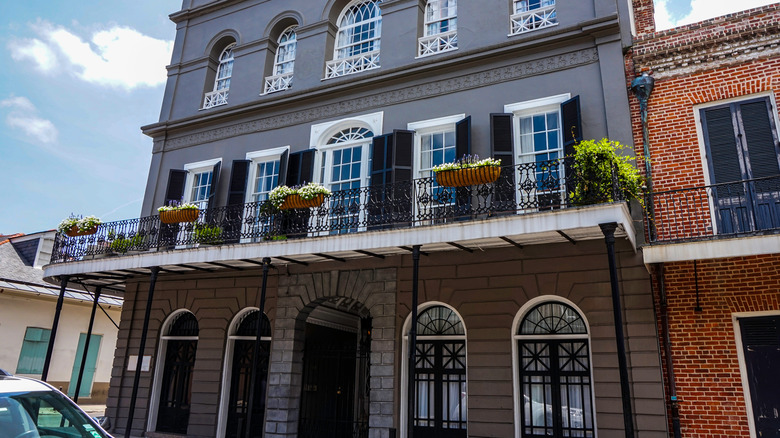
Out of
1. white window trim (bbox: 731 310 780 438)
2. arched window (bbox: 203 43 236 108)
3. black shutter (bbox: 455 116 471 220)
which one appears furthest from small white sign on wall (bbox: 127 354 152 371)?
white window trim (bbox: 731 310 780 438)

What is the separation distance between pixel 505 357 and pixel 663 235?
11.0ft

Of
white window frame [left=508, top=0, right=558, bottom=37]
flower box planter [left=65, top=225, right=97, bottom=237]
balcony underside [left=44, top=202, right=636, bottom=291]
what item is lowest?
balcony underside [left=44, top=202, right=636, bottom=291]

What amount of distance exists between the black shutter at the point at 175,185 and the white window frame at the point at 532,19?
9054 millimetres

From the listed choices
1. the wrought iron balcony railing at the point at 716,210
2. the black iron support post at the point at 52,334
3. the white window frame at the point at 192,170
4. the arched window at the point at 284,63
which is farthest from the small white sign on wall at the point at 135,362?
the wrought iron balcony railing at the point at 716,210

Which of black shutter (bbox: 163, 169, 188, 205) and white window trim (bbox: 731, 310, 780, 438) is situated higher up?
black shutter (bbox: 163, 169, 188, 205)

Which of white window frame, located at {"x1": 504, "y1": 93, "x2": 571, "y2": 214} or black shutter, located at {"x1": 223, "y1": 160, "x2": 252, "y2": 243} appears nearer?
white window frame, located at {"x1": 504, "y1": 93, "x2": 571, "y2": 214}

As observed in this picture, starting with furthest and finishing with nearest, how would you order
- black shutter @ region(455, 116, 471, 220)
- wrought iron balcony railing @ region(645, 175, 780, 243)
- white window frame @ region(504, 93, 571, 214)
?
1. white window frame @ region(504, 93, 571, 214)
2. black shutter @ region(455, 116, 471, 220)
3. wrought iron balcony railing @ region(645, 175, 780, 243)

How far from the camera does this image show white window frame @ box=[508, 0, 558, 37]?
11.2 meters

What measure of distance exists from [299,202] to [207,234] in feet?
8.93

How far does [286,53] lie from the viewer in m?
14.7

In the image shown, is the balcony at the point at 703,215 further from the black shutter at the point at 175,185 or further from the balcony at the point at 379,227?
the black shutter at the point at 175,185

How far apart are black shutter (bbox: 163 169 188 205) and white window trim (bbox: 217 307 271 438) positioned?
3.83 metres

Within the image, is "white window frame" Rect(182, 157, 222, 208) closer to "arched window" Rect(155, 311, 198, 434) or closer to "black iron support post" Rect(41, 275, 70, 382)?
"arched window" Rect(155, 311, 198, 434)

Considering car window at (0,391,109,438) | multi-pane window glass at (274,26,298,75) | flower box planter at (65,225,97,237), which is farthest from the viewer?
multi-pane window glass at (274,26,298,75)
